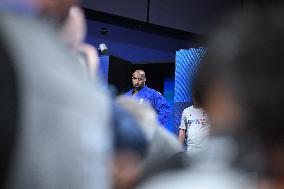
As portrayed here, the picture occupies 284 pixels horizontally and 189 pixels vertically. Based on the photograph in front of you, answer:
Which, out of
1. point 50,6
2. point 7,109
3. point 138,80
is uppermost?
point 138,80

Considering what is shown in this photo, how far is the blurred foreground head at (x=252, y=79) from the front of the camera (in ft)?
1.49

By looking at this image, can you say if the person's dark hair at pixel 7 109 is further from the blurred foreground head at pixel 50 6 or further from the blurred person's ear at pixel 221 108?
the blurred person's ear at pixel 221 108

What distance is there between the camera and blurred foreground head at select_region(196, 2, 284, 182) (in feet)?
1.49

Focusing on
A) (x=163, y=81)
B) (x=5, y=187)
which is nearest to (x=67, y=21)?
(x=5, y=187)

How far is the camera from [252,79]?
1.50ft

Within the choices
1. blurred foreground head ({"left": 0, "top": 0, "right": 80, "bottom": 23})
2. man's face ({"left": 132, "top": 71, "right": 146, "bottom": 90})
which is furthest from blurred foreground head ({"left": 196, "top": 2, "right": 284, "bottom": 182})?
man's face ({"left": 132, "top": 71, "right": 146, "bottom": 90})

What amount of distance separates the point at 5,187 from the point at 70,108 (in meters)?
0.09

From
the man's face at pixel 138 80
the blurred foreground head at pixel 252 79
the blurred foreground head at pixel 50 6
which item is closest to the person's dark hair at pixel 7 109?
the blurred foreground head at pixel 50 6

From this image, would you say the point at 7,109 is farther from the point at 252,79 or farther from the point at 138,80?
the point at 138,80

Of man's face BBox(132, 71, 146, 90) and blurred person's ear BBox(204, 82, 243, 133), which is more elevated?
man's face BBox(132, 71, 146, 90)

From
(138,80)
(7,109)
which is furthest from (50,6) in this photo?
(138,80)

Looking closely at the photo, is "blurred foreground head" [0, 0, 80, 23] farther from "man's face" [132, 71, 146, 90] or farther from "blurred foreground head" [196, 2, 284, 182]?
"man's face" [132, 71, 146, 90]

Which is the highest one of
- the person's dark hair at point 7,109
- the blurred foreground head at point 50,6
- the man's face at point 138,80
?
the man's face at point 138,80

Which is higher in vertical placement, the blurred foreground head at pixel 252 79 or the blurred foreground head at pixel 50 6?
the blurred foreground head at pixel 50 6
